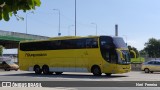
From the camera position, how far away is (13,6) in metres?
4.78

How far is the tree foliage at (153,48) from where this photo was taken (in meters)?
143

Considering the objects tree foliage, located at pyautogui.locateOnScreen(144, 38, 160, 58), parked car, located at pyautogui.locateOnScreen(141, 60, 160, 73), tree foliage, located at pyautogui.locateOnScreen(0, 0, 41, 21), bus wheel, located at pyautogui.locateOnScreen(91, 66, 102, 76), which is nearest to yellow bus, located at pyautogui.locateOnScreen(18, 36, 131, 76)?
bus wheel, located at pyautogui.locateOnScreen(91, 66, 102, 76)

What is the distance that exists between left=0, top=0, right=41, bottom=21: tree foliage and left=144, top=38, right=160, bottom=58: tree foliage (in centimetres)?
14096

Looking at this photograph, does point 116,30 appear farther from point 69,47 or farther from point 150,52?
point 150,52

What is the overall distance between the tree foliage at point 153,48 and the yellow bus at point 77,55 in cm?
11112

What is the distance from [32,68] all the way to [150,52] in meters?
113

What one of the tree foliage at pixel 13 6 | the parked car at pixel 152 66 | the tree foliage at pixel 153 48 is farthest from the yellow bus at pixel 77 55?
the tree foliage at pixel 153 48

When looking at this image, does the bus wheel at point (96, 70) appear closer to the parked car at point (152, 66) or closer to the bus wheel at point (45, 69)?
the bus wheel at point (45, 69)

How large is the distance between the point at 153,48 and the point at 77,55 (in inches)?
4505

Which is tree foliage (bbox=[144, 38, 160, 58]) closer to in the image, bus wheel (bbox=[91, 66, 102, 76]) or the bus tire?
the bus tire

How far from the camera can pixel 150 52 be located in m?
146

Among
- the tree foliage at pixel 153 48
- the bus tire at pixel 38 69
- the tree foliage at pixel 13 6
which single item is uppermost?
the tree foliage at pixel 153 48

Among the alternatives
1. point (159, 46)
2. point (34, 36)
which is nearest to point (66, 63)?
point (34, 36)

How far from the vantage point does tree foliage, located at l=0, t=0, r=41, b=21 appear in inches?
187
